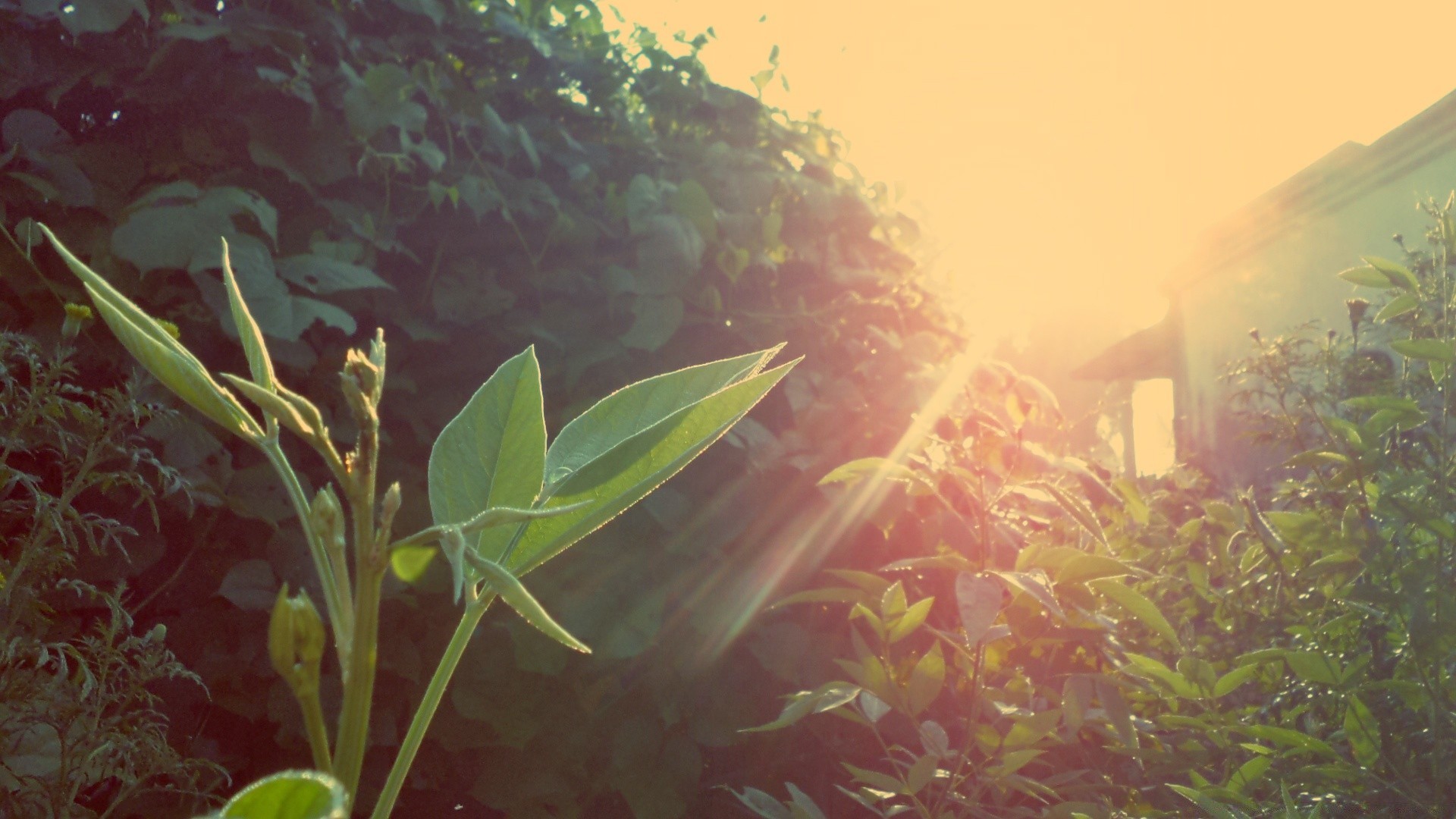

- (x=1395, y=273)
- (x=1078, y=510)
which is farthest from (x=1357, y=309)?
(x=1078, y=510)

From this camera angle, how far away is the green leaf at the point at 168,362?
0.36m

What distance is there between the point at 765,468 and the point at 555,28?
1.45m

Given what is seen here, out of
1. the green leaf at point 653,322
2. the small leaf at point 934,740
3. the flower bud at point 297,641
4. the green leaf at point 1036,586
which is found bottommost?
the small leaf at point 934,740

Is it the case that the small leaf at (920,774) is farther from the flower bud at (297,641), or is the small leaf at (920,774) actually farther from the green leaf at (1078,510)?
the flower bud at (297,641)

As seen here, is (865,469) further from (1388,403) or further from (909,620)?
(1388,403)

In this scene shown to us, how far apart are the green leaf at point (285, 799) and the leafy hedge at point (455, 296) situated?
134 cm

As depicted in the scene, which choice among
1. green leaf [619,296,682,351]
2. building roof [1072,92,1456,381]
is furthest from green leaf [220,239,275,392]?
building roof [1072,92,1456,381]

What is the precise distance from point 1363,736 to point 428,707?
1262mm

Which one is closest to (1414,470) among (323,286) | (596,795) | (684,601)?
(684,601)

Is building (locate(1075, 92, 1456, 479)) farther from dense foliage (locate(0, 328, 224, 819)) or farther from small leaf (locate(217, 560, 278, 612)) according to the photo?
dense foliage (locate(0, 328, 224, 819))

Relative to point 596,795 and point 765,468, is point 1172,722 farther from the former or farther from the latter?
point 596,795

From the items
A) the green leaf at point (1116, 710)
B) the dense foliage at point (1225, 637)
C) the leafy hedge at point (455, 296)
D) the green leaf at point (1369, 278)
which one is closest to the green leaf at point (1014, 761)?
the dense foliage at point (1225, 637)

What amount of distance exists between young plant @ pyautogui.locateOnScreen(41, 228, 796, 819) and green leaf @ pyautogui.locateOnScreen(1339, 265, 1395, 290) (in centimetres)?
130

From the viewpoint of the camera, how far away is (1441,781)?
3.77 ft
